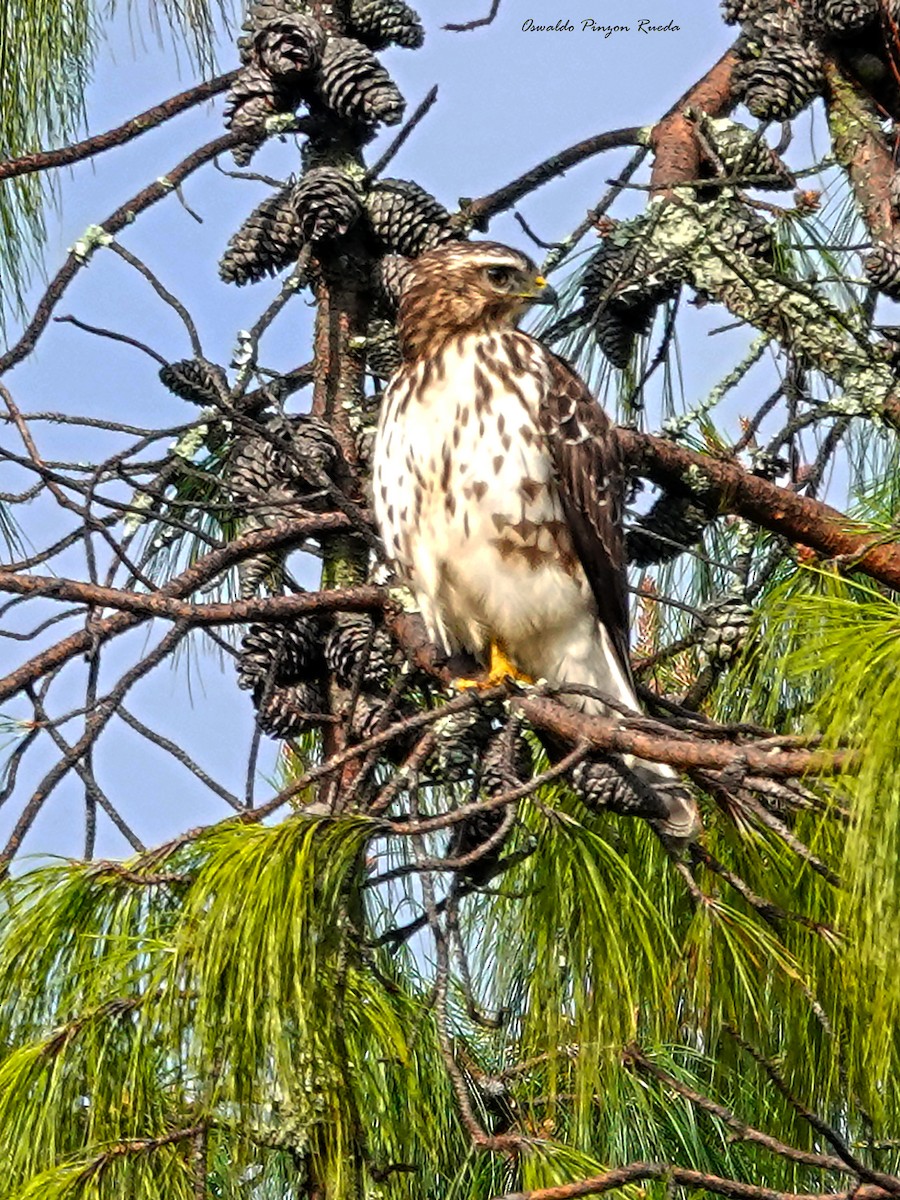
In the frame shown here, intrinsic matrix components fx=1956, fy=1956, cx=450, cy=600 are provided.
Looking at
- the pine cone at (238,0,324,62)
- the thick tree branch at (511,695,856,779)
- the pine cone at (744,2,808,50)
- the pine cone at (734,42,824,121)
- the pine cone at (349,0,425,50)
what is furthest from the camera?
the pine cone at (744,2,808,50)

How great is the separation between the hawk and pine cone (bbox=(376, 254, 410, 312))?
14 mm

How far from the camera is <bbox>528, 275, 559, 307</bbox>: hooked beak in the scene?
3.98m

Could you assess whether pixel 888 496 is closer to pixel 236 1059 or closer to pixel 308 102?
pixel 308 102

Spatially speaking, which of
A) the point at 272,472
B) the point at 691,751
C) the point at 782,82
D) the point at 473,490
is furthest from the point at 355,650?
the point at 782,82

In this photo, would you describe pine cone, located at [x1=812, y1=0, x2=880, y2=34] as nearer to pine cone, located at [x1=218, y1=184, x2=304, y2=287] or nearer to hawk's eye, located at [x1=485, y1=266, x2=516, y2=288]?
hawk's eye, located at [x1=485, y1=266, x2=516, y2=288]

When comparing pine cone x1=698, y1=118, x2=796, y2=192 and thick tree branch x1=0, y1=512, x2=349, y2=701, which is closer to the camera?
thick tree branch x1=0, y1=512, x2=349, y2=701

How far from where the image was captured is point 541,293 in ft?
13.1

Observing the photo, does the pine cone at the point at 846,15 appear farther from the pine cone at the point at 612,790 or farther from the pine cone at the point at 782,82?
the pine cone at the point at 612,790

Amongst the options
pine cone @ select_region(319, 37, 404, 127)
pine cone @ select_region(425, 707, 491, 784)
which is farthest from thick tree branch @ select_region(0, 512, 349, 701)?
pine cone @ select_region(319, 37, 404, 127)

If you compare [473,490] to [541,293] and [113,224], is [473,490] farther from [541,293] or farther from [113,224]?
[113,224]

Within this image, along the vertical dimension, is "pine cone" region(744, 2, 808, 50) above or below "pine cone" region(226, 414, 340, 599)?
above

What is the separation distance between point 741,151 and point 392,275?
724 mm

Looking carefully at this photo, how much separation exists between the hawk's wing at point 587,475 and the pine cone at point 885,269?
0.57 meters

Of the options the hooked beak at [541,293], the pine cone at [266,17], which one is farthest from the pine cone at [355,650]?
the pine cone at [266,17]
